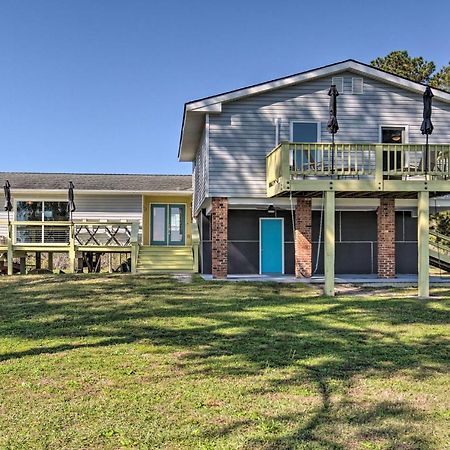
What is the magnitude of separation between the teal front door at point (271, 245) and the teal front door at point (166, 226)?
19.9 ft

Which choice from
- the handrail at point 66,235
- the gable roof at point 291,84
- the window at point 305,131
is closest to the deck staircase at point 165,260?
the handrail at point 66,235

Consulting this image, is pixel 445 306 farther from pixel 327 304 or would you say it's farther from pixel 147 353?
pixel 147 353

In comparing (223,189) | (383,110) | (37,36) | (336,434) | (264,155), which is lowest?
(336,434)

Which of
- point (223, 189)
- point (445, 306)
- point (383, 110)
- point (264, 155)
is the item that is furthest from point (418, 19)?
point (445, 306)

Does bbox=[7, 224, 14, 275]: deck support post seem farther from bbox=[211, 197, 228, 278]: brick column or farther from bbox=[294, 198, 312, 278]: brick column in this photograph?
bbox=[294, 198, 312, 278]: brick column

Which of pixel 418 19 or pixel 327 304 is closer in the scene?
pixel 327 304

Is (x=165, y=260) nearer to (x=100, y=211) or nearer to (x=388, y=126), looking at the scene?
(x=100, y=211)

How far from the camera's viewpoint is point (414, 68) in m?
31.3

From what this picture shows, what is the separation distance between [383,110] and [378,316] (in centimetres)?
895

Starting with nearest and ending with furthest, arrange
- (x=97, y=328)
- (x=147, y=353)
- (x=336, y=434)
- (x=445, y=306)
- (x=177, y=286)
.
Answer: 1. (x=336, y=434)
2. (x=147, y=353)
3. (x=97, y=328)
4. (x=445, y=306)
5. (x=177, y=286)

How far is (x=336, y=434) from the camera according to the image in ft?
12.9

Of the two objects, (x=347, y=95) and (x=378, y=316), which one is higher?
(x=347, y=95)

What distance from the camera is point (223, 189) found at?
608 inches

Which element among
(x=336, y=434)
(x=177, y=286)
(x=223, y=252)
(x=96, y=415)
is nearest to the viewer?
(x=336, y=434)
